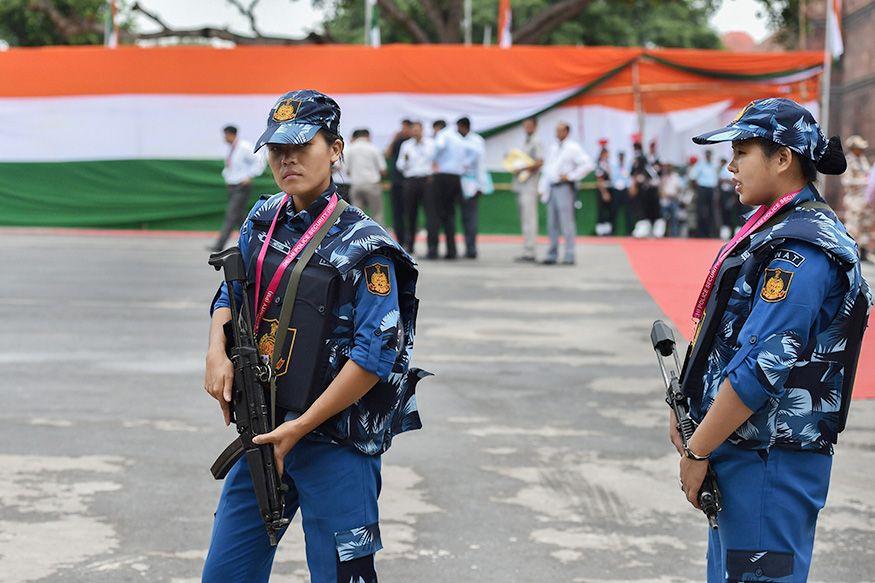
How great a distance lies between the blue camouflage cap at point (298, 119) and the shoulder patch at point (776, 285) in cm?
119

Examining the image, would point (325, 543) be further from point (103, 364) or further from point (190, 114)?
point (190, 114)

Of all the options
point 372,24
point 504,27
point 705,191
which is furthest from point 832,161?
point 372,24

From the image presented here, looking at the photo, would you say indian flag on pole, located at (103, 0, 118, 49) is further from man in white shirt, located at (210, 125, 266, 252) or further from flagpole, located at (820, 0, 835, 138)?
flagpole, located at (820, 0, 835, 138)

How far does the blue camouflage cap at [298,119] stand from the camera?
3309 millimetres

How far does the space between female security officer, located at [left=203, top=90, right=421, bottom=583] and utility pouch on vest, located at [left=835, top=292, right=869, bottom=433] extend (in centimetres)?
111

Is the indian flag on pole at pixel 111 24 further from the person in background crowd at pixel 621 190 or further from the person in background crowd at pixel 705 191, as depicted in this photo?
the person in background crowd at pixel 705 191

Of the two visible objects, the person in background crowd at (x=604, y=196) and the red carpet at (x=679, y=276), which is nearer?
the red carpet at (x=679, y=276)

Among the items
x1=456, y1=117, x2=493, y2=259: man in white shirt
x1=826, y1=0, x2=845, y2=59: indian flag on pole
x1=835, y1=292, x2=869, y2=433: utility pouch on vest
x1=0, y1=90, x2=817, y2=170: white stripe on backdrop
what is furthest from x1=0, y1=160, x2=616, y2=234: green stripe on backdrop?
x1=835, y1=292, x2=869, y2=433: utility pouch on vest

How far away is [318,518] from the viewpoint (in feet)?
10.9

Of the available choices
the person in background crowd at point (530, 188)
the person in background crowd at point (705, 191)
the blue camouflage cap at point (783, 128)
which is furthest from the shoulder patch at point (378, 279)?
the person in background crowd at point (705, 191)

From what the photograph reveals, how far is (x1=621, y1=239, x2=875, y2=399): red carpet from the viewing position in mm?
9703

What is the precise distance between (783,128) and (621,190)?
20858 mm

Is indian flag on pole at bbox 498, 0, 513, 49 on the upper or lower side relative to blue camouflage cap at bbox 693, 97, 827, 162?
upper

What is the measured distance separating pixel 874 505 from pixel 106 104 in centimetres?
1970
